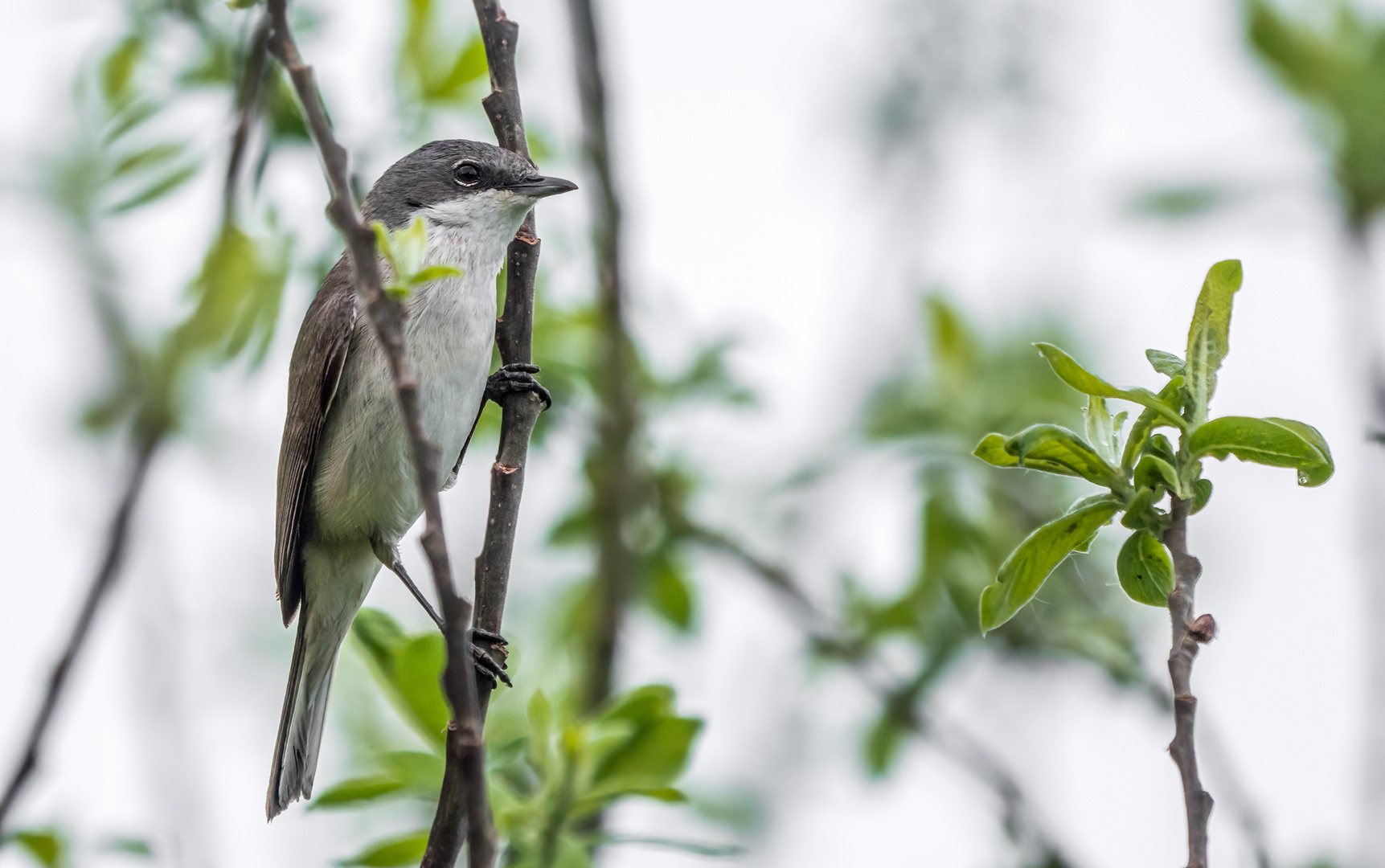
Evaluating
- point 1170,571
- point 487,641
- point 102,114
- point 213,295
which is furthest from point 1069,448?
point 102,114

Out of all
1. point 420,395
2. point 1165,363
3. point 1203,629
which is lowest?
point 1203,629

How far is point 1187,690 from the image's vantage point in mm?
→ 1693

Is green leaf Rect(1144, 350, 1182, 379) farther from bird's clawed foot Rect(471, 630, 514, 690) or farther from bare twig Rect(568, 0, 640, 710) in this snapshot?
bare twig Rect(568, 0, 640, 710)

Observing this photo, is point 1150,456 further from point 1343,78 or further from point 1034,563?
point 1343,78

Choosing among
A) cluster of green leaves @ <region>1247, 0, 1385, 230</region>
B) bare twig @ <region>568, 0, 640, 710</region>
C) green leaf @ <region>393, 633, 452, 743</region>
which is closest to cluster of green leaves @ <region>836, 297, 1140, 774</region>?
bare twig @ <region>568, 0, 640, 710</region>

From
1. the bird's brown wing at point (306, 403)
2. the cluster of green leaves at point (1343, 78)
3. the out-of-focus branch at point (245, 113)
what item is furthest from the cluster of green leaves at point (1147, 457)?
the bird's brown wing at point (306, 403)

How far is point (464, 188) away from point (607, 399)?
3.13ft

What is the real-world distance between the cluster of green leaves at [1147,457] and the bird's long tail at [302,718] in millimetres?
2758

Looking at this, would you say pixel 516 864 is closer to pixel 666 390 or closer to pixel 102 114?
pixel 666 390

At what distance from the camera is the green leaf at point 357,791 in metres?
3.12

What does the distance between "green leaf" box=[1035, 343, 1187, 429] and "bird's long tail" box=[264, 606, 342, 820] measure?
115 inches

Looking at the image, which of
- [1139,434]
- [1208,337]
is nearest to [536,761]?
[1139,434]

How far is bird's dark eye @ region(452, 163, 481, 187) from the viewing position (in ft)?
15.3

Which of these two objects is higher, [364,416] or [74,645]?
[364,416]
